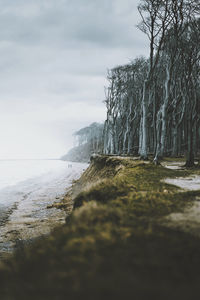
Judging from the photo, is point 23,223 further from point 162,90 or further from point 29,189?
point 162,90

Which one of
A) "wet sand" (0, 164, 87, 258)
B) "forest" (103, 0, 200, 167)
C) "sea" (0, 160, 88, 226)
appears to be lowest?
"sea" (0, 160, 88, 226)

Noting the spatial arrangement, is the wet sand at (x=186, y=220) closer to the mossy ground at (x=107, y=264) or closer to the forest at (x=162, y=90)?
the mossy ground at (x=107, y=264)

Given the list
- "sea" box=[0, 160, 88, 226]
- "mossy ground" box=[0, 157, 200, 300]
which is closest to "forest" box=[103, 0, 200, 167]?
"sea" box=[0, 160, 88, 226]

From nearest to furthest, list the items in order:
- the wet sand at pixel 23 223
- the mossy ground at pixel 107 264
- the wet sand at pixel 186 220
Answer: the mossy ground at pixel 107 264 → the wet sand at pixel 186 220 → the wet sand at pixel 23 223

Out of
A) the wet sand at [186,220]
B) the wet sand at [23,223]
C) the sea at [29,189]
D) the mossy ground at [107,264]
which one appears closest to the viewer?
the mossy ground at [107,264]

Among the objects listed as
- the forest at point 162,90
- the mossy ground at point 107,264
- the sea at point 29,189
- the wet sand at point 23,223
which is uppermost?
the forest at point 162,90

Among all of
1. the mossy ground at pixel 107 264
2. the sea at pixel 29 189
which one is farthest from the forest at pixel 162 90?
the mossy ground at pixel 107 264

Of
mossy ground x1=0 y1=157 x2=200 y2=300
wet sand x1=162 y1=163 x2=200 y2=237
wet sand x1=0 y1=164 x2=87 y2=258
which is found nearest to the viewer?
mossy ground x1=0 y1=157 x2=200 y2=300

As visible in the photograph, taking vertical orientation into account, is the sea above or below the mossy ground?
below

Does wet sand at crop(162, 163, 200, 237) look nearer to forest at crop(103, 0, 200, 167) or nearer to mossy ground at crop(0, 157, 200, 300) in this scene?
mossy ground at crop(0, 157, 200, 300)

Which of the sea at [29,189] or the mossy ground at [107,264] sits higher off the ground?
the mossy ground at [107,264]

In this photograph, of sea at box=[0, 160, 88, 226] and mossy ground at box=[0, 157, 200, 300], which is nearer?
mossy ground at box=[0, 157, 200, 300]

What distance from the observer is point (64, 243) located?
2.01 metres

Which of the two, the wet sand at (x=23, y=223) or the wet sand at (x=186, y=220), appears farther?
the wet sand at (x=23, y=223)
